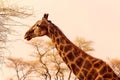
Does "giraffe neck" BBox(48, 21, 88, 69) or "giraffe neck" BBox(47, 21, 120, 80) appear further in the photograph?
"giraffe neck" BBox(48, 21, 88, 69)

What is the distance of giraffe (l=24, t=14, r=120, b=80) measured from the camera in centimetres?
814

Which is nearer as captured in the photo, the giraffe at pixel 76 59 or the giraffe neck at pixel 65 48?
the giraffe at pixel 76 59

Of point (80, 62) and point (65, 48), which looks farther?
point (65, 48)

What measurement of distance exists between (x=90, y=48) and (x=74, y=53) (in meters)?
26.2

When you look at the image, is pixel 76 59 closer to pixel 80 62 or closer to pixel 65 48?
pixel 80 62

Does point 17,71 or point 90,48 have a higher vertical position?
point 90,48

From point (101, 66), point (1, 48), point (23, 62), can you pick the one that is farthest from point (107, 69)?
point (23, 62)

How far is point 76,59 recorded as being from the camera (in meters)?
8.50

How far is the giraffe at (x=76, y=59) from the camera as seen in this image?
8.14 metres

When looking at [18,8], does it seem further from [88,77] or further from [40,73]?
[40,73]

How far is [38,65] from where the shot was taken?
3447 cm

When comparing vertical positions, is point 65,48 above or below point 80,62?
above

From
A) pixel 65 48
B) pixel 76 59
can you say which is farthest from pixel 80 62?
pixel 65 48

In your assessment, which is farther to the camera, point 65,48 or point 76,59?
point 65,48
